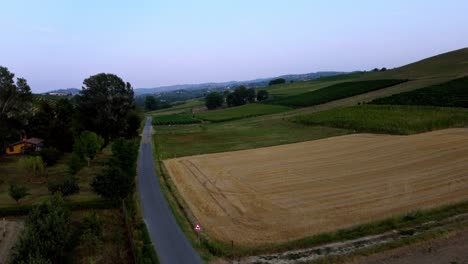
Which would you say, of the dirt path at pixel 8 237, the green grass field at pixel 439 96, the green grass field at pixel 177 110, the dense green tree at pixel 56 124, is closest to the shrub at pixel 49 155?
the dense green tree at pixel 56 124

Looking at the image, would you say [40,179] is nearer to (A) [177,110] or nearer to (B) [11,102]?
(B) [11,102]

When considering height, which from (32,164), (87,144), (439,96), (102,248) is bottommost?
(102,248)

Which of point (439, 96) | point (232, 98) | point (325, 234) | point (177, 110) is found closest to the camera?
point (325, 234)

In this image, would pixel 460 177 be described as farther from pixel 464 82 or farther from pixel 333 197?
pixel 464 82

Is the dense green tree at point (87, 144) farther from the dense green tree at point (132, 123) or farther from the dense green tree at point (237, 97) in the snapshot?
the dense green tree at point (237, 97)

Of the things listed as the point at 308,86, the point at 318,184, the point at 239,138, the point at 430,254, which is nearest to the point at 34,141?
the point at 239,138
